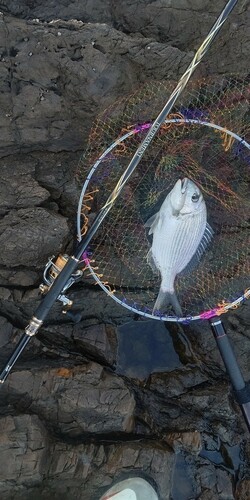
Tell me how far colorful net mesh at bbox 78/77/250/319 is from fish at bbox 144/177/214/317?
0.47 feet

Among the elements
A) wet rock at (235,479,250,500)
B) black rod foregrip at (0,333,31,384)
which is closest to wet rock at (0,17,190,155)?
black rod foregrip at (0,333,31,384)

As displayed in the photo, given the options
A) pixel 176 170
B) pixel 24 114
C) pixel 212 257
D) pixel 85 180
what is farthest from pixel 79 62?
pixel 212 257

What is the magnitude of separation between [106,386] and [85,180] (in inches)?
70.1

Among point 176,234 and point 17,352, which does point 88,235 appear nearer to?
point 176,234

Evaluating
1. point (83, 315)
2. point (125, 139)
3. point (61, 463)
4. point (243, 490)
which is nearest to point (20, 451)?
point (61, 463)

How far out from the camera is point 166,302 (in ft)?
14.5

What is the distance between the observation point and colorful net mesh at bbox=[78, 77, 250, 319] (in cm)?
422

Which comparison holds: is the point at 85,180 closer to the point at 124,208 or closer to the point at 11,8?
the point at 124,208

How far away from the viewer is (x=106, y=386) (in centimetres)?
433

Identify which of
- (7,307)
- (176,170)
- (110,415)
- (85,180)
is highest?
(176,170)

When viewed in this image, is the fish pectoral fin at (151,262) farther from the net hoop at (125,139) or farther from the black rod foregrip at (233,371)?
the black rod foregrip at (233,371)

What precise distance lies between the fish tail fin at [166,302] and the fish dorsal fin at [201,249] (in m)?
0.27

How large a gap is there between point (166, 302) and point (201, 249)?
0.56 m

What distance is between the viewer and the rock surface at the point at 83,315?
13.0 feet
